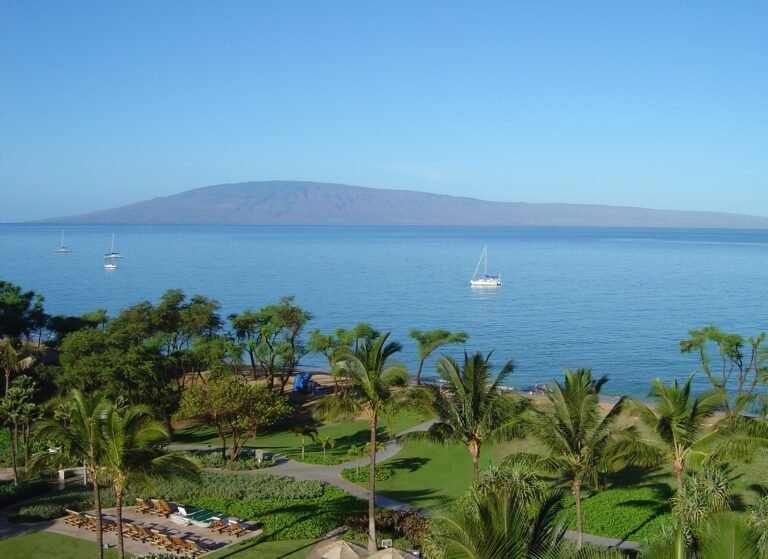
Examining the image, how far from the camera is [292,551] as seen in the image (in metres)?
23.0

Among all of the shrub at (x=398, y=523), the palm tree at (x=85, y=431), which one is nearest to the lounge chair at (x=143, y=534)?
the palm tree at (x=85, y=431)

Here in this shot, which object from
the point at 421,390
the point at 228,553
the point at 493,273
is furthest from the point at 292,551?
the point at 493,273

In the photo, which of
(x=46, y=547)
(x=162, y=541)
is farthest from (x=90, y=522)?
(x=162, y=541)

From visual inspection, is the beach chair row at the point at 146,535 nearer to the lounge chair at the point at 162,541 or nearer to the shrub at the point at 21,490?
the lounge chair at the point at 162,541

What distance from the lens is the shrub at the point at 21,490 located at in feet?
91.5

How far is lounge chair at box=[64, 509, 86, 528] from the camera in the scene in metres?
25.2

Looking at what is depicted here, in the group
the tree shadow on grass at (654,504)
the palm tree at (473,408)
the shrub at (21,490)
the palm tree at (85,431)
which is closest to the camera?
the palm tree at (85,431)

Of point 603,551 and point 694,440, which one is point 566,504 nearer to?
point 694,440

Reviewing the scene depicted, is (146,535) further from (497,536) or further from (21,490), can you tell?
(497,536)

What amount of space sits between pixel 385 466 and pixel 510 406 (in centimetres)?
1063

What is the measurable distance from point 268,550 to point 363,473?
920 centimetres

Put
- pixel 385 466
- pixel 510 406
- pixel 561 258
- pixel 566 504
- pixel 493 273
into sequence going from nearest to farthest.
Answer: pixel 510 406 < pixel 566 504 < pixel 385 466 < pixel 493 273 < pixel 561 258

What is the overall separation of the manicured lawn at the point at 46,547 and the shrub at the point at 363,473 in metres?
10.9

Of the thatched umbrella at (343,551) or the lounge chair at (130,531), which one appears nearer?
the thatched umbrella at (343,551)
